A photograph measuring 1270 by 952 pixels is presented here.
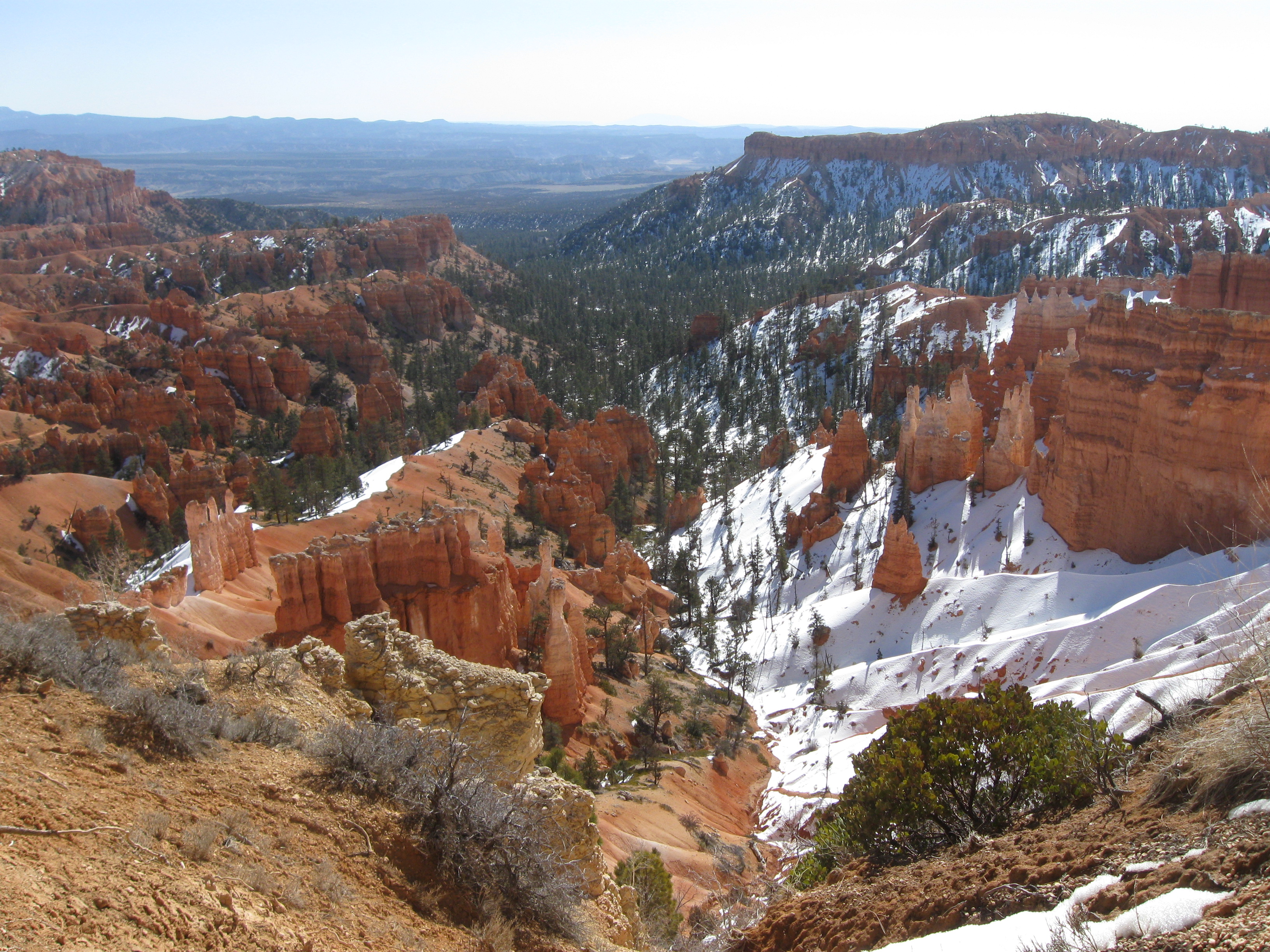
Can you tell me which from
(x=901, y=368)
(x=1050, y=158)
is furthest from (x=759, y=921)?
(x=1050, y=158)

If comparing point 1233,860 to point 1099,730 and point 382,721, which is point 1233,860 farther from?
point 382,721

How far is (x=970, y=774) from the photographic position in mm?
10188

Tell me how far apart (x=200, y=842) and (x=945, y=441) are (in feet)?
129

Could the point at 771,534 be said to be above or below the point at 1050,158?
below

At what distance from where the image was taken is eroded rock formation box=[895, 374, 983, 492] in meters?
41.0

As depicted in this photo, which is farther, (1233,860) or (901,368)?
(901,368)

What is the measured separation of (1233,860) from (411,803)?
684 cm

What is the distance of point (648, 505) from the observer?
191 feet

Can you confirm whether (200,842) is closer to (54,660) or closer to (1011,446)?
(54,660)

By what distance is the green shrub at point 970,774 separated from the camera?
953cm

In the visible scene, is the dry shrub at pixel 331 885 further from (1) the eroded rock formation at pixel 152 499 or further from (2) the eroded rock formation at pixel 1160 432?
(1) the eroded rock formation at pixel 152 499

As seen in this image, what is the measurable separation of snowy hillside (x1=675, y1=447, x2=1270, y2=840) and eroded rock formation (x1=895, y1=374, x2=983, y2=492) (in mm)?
1089

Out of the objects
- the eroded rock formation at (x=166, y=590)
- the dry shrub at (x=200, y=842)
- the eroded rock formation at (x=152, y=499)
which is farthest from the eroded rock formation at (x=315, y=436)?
the dry shrub at (x=200, y=842)

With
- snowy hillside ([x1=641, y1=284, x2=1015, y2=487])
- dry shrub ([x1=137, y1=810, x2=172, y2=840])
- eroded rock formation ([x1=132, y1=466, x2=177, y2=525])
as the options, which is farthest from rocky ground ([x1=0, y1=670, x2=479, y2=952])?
snowy hillside ([x1=641, y1=284, x2=1015, y2=487])
